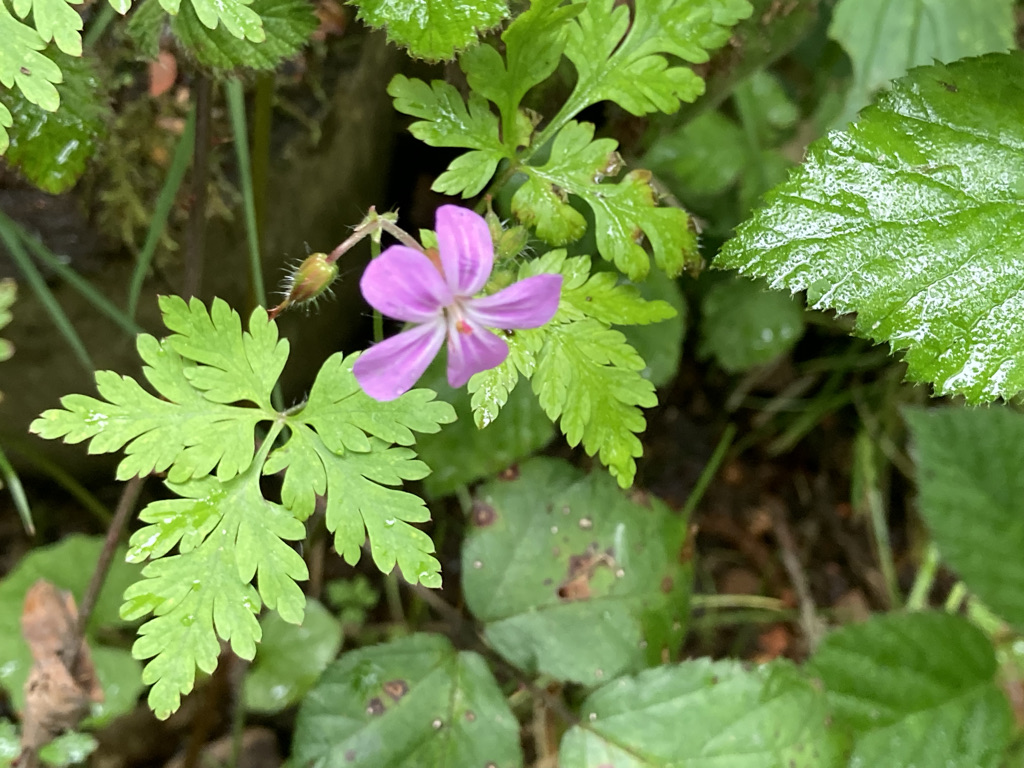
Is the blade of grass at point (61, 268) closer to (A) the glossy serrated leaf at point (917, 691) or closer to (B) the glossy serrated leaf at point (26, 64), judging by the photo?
(B) the glossy serrated leaf at point (26, 64)

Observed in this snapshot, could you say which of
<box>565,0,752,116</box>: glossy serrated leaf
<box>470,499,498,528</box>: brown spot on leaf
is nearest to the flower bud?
<box>565,0,752,116</box>: glossy serrated leaf

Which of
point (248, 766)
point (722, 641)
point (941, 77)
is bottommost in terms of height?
A: point (248, 766)

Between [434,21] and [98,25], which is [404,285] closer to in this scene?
[434,21]

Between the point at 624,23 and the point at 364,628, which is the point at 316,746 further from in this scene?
the point at 624,23

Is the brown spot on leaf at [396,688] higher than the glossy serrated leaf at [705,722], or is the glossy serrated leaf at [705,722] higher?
the glossy serrated leaf at [705,722]

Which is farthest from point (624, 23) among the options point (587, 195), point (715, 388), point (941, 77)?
point (715, 388)

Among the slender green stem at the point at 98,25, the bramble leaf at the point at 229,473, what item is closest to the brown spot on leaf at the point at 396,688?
the bramble leaf at the point at 229,473

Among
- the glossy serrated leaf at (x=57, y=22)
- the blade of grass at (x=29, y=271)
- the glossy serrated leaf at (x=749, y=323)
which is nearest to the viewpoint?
the glossy serrated leaf at (x=57, y=22)

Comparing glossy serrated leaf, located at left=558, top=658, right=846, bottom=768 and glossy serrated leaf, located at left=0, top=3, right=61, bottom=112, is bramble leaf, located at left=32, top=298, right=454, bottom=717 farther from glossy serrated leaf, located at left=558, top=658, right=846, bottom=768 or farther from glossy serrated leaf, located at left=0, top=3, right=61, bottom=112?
glossy serrated leaf, located at left=558, top=658, right=846, bottom=768
